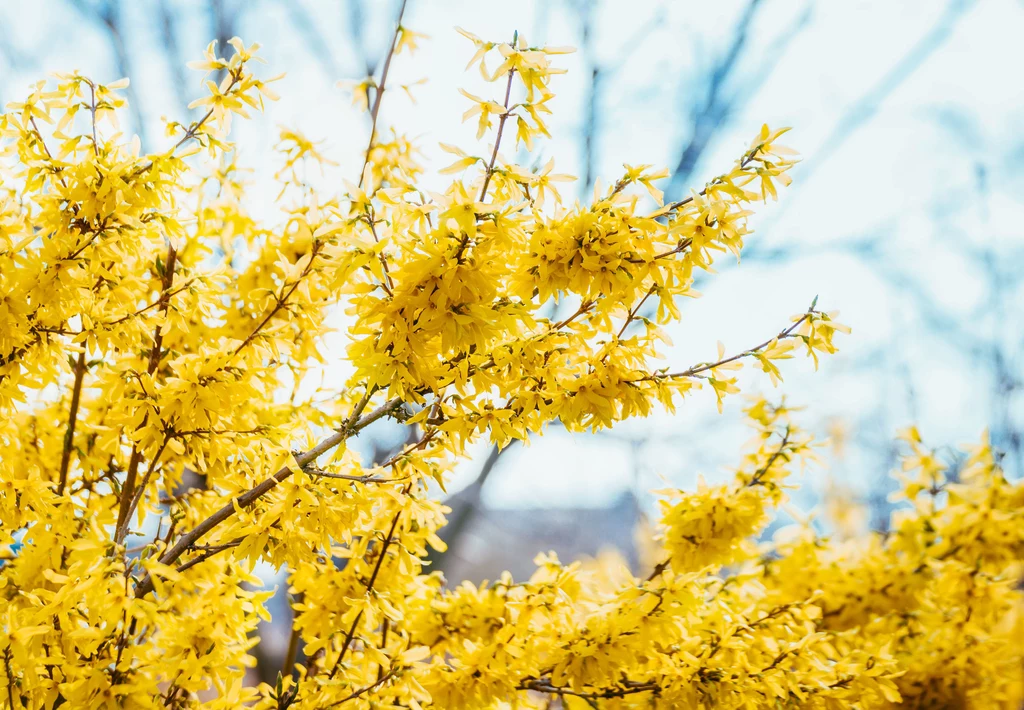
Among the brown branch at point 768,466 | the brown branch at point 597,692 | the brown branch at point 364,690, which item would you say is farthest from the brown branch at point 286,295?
the brown branch at point 768,466

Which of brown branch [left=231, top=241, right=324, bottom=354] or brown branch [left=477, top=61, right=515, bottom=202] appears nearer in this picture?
brown branch [left=477, top=61, right=515, bottom=202]

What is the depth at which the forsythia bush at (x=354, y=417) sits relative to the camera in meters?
1.28

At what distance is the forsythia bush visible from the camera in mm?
1280

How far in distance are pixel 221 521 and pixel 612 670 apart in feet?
3.67

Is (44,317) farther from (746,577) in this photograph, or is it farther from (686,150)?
(686,150)

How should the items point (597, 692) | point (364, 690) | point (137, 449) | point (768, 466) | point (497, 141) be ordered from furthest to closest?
point (768, 466), point (597, 692), point (137, 449), point (364, 690), point (497, 141)

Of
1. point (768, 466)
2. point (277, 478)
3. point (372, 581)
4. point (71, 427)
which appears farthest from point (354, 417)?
point (768, 466)

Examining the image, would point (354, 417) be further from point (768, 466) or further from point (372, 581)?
point (768, 466)

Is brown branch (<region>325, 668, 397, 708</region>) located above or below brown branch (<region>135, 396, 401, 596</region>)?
below

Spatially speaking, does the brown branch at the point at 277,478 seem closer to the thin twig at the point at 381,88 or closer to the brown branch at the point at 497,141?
the brown branch at the point at 497,141

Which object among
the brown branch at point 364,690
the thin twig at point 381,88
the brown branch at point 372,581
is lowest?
the brown branch at point 364,690

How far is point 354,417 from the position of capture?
1.51 metres

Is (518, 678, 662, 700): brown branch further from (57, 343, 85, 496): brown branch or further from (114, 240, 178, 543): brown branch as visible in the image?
(57, 343, 85, 496): brown branch

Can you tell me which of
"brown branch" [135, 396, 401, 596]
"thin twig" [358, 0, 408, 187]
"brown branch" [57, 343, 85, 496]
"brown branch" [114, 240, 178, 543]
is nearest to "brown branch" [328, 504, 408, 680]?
"brown branch" [135, 396, 401, 596]
